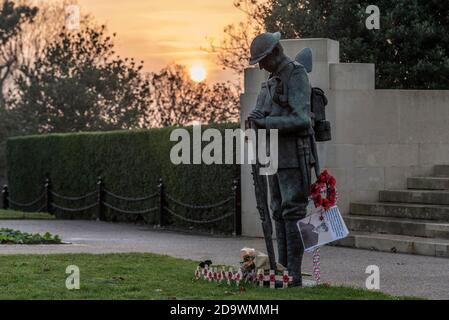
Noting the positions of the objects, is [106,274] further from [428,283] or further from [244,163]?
[244,163]

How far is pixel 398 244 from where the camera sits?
48.6 ft

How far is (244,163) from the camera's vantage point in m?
18.3

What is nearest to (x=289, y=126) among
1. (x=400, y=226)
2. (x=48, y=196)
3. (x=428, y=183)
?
(x=400, y=226)

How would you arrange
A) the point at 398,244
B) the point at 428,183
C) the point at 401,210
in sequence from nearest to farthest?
the point at 398,244 < the point at 401,210 < the point at 428,183

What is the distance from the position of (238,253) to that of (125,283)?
13.8 ft

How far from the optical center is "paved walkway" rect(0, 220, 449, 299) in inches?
444

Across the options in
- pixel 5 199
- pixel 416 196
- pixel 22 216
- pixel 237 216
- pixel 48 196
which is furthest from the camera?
pixel 5 199

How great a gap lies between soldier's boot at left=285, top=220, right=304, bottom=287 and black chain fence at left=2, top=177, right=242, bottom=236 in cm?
849

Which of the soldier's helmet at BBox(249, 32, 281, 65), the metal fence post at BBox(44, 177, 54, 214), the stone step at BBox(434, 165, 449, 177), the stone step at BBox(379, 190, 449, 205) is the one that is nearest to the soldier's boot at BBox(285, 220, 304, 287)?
the soldier's helmet at BBox(249, 32, 281, 65)

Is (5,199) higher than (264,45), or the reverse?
(264,45)

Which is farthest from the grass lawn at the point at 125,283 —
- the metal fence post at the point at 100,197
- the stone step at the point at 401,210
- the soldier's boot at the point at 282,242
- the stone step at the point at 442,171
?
the metal fence post at the point at 100,197

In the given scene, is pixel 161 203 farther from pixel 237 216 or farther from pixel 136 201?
pixel 237 216

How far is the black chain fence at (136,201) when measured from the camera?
62.3ft

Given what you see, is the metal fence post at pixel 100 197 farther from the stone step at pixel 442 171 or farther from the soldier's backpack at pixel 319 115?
the soldier's backpack at pixel 319 115
